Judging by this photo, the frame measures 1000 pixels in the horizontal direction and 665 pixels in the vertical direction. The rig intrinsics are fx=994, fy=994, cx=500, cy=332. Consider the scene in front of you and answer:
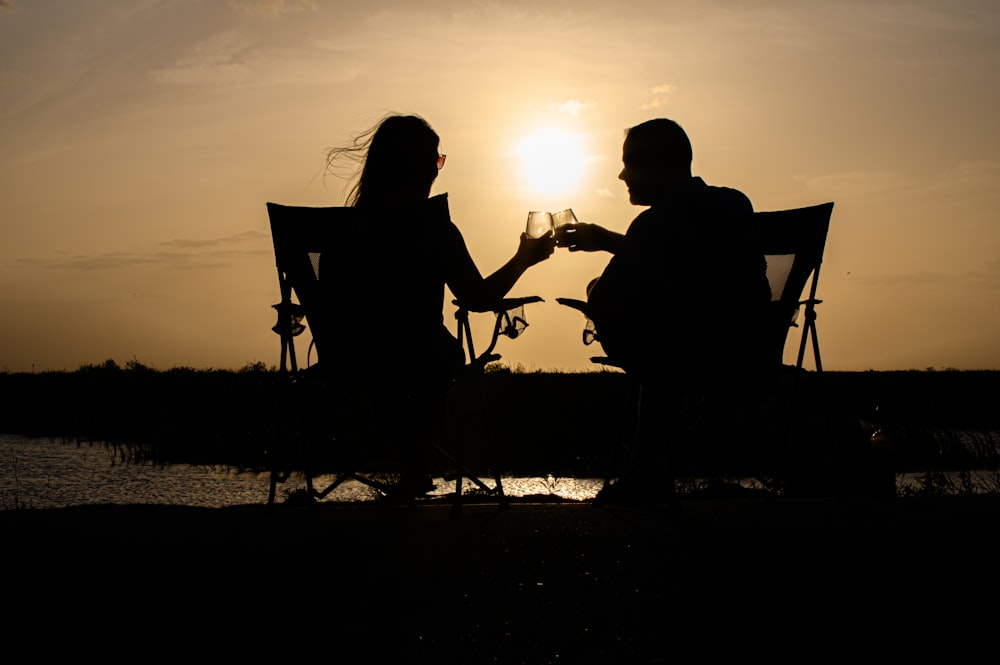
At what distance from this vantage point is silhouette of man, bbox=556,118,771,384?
12.1 ft

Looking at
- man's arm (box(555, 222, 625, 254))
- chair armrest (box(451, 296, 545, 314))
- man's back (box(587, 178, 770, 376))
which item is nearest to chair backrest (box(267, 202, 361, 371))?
chair armrest (box(451, 296, 545, 314))

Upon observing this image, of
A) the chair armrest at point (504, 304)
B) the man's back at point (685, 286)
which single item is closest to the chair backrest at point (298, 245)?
the chair armrest at point (504, 304)

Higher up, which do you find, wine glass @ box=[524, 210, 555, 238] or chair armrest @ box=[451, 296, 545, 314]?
wine glass @ box=[524, 210, 555, 238]

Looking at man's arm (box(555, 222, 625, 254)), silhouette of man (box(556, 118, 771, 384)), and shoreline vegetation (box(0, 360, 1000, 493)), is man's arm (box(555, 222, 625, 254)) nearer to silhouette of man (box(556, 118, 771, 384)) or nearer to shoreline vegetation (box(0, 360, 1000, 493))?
silhouette of man (box(556, 118, 771, 384))

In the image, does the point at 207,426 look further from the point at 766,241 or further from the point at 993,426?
the point at 993,426

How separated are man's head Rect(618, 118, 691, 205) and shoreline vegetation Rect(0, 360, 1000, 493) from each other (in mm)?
3880

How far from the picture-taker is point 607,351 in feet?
12.7

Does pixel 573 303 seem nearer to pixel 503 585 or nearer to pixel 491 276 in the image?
pixel 491 276

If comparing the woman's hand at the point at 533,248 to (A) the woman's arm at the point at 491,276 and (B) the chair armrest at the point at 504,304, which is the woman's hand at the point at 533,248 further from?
(B) the chair armrest at the point at 504,304

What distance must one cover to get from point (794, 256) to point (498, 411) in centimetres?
938

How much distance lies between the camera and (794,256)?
13.4 feet

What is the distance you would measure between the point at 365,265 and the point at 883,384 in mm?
14927

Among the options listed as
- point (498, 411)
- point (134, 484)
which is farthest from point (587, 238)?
point (498, 411)

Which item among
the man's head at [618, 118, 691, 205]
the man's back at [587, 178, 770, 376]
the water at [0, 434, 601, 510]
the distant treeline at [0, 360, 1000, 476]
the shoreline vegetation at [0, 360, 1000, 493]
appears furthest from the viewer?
the distant treeline at [0, 360, 1000, 476]
